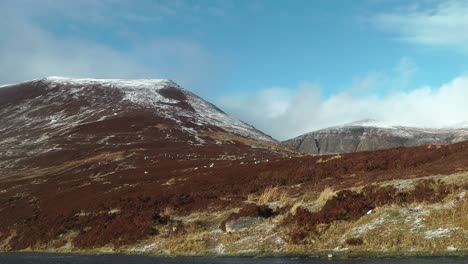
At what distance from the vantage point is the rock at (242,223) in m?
34.7

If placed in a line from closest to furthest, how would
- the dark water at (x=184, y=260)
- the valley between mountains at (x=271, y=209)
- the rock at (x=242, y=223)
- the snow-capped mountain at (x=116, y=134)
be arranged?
the dark water at (x=184, y=260) < the valley between mountains at (x=271, y=209) < the rock at (x=242, y=223) < the snow-capped mountain at (x=116, y=134)

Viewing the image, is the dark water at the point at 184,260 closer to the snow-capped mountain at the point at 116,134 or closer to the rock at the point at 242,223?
the rock at the point at 242,223

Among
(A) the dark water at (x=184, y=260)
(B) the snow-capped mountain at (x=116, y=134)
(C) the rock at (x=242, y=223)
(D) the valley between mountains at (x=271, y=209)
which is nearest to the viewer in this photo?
(A) the dark water at (x=184, y=260)

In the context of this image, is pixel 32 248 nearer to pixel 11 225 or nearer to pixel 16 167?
pixel 11 225

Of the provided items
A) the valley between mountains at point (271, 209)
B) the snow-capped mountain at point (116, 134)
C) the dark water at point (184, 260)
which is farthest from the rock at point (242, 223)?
the snow-capped mountain at point (116, 134)

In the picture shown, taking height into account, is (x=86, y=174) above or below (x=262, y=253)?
above

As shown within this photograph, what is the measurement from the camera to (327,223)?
30984mm

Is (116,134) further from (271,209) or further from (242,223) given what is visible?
(242,223)

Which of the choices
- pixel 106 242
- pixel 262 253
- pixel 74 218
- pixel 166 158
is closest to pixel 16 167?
pixel 166 158

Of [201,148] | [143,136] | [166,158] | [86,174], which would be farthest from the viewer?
[143,136]

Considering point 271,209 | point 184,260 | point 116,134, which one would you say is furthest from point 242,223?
point 116,134

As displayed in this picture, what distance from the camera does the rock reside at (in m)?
34.7

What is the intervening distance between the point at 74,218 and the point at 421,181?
109 ft

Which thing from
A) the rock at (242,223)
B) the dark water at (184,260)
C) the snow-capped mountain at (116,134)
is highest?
the snow-capped mountain at (116,134)
